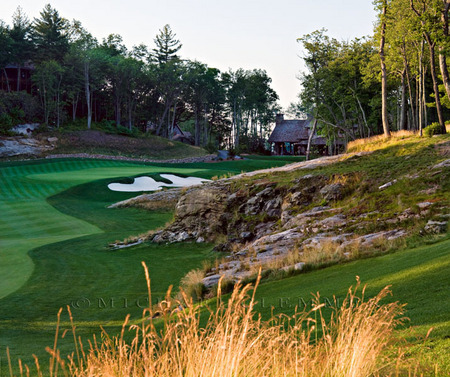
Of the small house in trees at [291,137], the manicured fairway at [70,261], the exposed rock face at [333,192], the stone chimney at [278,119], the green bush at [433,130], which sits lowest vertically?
the manicured fairway at [70,261]

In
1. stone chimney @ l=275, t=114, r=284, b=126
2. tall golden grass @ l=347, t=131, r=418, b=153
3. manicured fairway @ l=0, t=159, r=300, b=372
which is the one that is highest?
stone chimney @ l=275, t=114, r=284, b=126

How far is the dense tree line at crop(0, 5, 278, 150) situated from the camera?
75.5 m

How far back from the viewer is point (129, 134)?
7706 centimetres

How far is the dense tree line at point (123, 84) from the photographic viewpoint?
7550 centimetres

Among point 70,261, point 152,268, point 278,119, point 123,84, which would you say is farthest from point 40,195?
point 278,119

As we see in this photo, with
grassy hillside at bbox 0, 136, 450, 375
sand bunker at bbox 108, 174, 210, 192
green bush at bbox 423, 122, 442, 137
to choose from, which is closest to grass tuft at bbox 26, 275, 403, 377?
grassy hillside at bbox 0, 136, 450, 375

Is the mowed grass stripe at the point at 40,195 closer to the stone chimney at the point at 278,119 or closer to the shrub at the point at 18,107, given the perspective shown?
the shrub at the point at 18,107

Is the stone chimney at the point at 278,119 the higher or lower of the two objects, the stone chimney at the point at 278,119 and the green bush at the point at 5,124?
the higher

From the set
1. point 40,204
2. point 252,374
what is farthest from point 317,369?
point 40,204

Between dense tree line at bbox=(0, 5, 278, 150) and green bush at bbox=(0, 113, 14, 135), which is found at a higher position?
dense tree line at bbox=(0, 5, 278, 150)

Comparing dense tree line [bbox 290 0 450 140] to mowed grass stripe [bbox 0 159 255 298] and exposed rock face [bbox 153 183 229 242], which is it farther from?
exposed rock face [bbox 153 183 229 242]

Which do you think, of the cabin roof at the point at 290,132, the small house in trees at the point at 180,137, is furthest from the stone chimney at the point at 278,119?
the small house in trees at the point at 180,137

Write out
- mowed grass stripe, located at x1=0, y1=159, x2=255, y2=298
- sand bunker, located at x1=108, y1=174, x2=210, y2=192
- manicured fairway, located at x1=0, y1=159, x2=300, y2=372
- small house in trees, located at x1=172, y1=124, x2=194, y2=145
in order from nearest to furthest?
manicured fairway, located at x1=0, y1=159, x2=300, y2=372 → mowed grass stripe, located at x1=0, y1=159, x2=255, y2=298 → sand bunker, located at x1=108, y1=174, x2=210, y2=192 → small house in trees, located at x1=172, y1=124, x2=194, y2=145

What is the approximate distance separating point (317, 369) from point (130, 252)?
16122 mm
